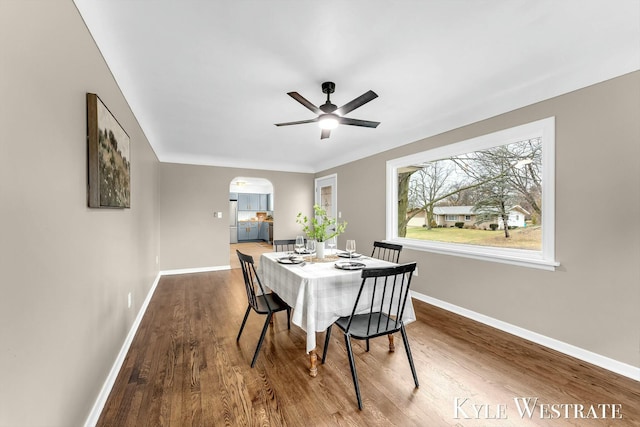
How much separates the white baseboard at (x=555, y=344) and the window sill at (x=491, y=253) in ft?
2.14

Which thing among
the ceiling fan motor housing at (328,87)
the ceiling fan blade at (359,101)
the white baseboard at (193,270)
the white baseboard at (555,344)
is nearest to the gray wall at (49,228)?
the ceiling fan motor housing at (328,87)

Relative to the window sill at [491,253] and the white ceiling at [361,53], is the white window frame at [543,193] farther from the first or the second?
the white ceiling at [361,53]

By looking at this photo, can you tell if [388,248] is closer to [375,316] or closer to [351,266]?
[351,266]

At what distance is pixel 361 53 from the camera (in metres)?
2.12

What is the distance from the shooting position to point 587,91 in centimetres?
234

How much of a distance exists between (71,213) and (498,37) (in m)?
2.86

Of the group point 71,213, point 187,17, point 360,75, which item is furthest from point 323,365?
point 187,17

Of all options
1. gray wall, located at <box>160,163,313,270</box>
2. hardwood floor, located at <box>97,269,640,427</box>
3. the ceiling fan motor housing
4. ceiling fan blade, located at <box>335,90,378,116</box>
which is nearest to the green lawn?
hardwood floor, located at <box>97,269,640,427</box>

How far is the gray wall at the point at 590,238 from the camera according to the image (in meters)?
2.12

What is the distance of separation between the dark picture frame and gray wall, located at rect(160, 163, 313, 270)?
3.30 meters

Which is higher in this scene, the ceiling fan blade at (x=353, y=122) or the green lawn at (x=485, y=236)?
the ceiling fan blade at (x=353, y=122)

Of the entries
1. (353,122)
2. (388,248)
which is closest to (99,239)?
(353,122)

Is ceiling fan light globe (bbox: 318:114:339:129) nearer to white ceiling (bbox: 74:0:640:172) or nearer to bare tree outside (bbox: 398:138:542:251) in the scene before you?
white ceiling (bbox: 74:0:640:172)

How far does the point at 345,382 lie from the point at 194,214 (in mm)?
4727
